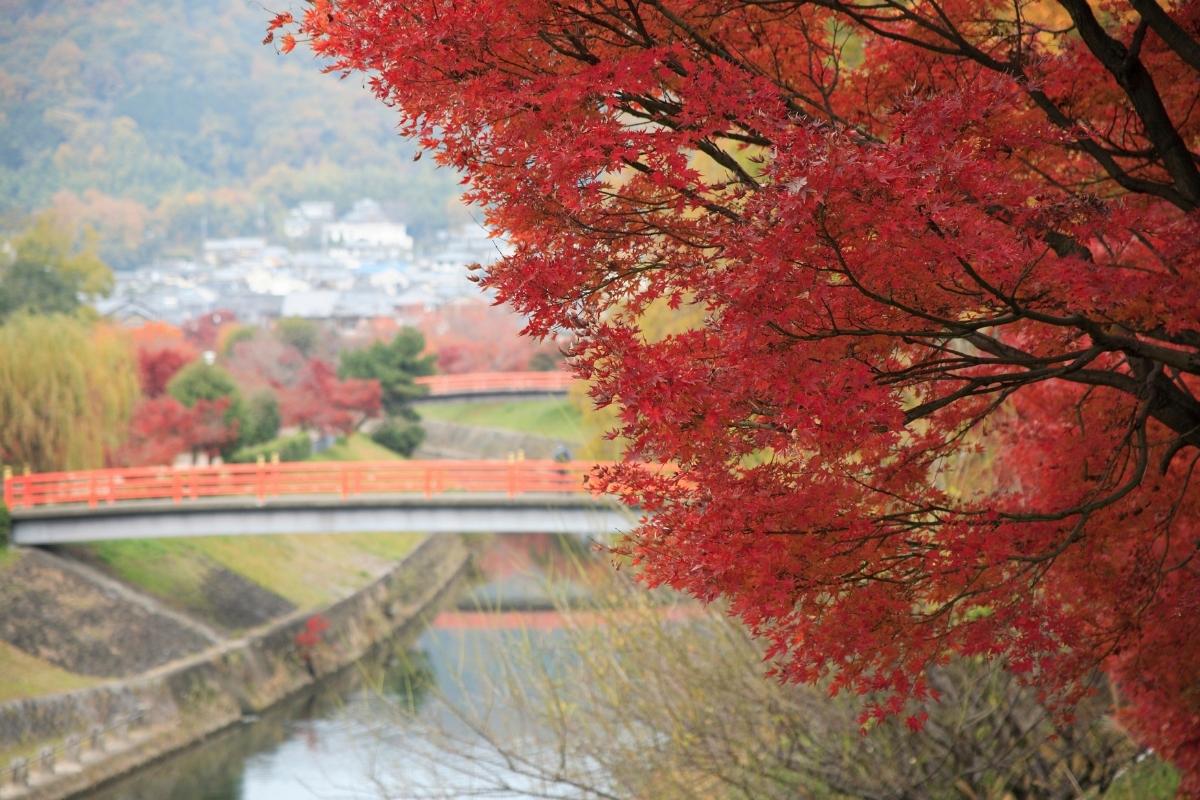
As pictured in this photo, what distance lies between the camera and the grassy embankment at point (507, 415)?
45.6 m

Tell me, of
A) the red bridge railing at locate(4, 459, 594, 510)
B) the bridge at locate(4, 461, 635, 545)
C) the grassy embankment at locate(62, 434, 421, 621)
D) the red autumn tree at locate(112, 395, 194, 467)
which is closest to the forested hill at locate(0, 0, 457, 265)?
the red autumn tree at locate(112, 395, 194, 467)

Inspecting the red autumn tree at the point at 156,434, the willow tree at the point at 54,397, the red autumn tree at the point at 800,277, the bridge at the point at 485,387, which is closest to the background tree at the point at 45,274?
the bridge at the point at 485,387

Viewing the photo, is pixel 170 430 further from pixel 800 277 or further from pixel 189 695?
pixel 800 277

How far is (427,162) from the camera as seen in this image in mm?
90750

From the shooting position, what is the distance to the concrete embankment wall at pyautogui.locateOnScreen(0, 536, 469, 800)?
16.3 m

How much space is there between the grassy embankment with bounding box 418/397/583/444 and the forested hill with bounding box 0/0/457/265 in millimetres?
32878

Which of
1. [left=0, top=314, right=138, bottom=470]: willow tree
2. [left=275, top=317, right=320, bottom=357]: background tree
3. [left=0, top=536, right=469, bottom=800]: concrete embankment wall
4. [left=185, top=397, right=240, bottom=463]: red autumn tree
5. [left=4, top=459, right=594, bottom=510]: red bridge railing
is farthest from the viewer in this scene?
[left=275, top=317, right=320, bottom=357]: background tree

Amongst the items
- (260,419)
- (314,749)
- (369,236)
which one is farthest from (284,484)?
(369,236)

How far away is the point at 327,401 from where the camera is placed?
35.6m

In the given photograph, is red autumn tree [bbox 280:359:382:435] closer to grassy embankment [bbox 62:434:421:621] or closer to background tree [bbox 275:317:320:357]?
grassy embankment [bbox 62:434:421:621]

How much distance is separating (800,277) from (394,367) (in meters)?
34.7

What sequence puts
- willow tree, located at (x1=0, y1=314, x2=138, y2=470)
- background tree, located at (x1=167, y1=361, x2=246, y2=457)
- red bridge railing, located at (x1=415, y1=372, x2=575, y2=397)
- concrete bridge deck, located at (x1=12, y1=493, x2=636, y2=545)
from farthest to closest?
red bridge railing, located at (x1=415, y1=372, x2=575, y2=397) → background tree, located at (x1=167, y1=361, x2=246, y2=457) → willow tree, located at (x1=0, y1=314, x2=138, y2=470) → concrete bridge deck, located at (x1=12, y1=493, x2=636, y2=545)

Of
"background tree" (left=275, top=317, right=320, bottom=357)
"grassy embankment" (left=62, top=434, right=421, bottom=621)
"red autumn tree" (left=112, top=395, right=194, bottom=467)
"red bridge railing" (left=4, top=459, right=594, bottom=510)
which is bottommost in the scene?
"grassy embankment" (left=62, top=434, right=421, bottom=621)

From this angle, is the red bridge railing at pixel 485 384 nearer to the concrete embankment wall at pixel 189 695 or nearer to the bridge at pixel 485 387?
the bridge at pixel 485 387
